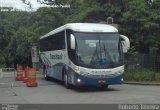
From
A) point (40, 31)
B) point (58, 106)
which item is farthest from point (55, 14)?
point (58, 106)

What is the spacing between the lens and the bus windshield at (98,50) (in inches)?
941

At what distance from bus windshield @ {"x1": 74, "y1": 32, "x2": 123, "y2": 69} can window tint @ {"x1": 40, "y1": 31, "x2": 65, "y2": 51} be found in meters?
2.87

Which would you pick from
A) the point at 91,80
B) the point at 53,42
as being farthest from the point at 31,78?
the point at 91,80

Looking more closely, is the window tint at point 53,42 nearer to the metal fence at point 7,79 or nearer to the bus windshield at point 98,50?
the bus windshield at point 98,50

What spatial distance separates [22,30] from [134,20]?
113 ft

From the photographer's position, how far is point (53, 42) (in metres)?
31.0

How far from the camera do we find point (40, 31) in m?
47.8

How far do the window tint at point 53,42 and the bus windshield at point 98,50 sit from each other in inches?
113

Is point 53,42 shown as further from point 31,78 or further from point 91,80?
point 91,80

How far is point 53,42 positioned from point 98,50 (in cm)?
742

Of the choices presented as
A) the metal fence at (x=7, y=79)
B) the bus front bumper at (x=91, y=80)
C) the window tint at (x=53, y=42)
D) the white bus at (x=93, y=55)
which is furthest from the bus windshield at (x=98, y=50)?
the metal fence at (x=7, y=79)

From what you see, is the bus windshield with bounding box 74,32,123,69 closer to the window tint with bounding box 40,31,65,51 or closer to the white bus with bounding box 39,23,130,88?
the white bus with bounding box 39,23,130,88

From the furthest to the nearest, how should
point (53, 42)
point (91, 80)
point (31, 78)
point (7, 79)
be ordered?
point (7, 79) → point (53, 42) → point (31, 78) → point (91, 80)

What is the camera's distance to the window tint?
27464 millimetres
